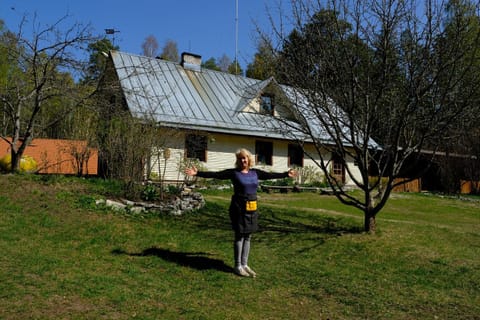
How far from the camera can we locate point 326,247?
26.5ft

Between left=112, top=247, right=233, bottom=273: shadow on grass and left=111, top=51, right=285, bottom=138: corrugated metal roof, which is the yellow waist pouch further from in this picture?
left=111, top=51, right=285, bottom=138: corrugated metal roof

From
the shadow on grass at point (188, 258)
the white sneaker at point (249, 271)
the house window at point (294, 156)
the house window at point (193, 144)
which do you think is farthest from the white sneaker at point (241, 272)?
the house window at point (294, 156)

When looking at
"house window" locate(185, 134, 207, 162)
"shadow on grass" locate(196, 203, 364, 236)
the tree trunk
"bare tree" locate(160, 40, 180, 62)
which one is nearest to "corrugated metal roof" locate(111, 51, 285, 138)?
"house window" locate(185, 134, 207, 162)

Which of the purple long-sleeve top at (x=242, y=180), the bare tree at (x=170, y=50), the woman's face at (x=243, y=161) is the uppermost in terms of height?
the bare tree at (x=170, y=50)

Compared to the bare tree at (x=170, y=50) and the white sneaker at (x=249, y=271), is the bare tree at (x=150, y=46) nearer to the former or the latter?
the bare tree at (x=170, y=50)

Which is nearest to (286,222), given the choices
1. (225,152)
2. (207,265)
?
(207,265)

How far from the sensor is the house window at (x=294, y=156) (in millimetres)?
21484

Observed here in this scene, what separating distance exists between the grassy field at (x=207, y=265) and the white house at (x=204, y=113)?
6011 mm

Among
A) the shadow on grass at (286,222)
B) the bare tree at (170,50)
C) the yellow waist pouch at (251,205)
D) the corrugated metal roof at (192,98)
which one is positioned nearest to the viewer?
the yellow waist pouch at (251,205)

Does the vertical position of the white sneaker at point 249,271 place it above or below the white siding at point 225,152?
Result: below

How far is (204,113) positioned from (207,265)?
499 inches

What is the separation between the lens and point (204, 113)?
61.2 ft

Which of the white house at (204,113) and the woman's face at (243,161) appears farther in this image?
the white house at (204,113)

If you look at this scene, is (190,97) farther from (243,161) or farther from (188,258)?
(243,161)
